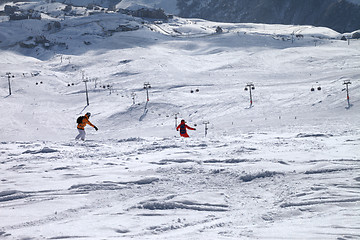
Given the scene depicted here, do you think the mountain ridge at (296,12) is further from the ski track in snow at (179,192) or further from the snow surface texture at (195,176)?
the ski track in snow at (179,192)

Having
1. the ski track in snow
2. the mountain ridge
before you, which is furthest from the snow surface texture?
the mountain ridge

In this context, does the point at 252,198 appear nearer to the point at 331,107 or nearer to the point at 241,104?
the point at 331,107

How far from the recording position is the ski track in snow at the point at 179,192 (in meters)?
5.50

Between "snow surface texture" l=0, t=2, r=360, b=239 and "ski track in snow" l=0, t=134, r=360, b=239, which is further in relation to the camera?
"ski track in snow" l=0, t=134, r=360, b=239

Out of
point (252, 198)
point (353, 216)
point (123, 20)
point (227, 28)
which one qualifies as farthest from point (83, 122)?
point (227, 28)

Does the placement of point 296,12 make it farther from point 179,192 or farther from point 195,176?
point 179,192

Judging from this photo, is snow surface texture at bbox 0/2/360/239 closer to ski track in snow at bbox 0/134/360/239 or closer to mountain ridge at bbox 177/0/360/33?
ski track in snow at bbox 0/134/360/239

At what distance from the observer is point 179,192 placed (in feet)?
22.8

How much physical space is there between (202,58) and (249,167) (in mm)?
54491

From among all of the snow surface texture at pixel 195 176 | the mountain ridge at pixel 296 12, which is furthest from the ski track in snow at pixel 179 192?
the mountain ridge at pixel 296 12

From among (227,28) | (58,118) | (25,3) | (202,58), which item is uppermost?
(25,3)

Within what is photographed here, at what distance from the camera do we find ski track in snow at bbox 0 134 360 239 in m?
5.50

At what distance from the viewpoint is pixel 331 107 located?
25.9 meters

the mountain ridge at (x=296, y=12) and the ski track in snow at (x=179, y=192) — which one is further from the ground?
the mountain ridge at (x=296, y=12)
